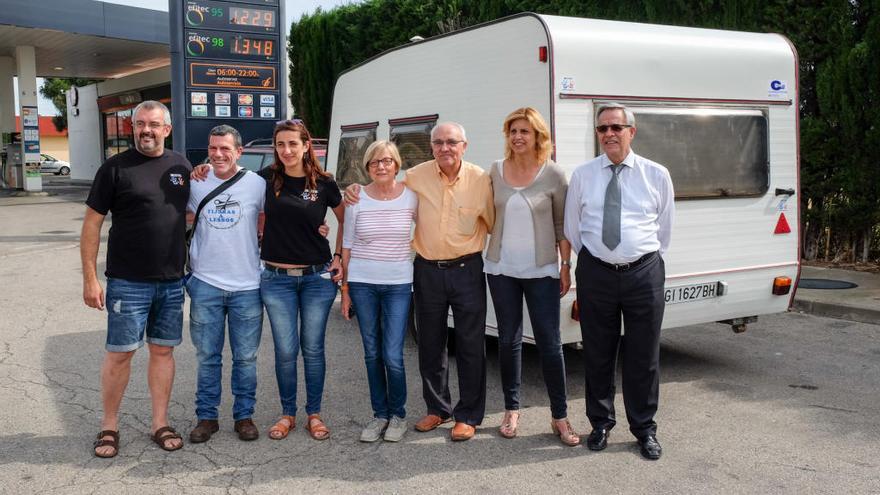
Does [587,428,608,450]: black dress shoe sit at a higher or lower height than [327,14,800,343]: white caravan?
lower

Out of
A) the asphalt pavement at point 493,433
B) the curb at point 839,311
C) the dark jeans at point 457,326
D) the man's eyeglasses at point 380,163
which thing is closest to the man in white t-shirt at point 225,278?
the asphalt pavement at point 493,433

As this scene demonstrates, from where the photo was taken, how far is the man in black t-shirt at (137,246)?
4312 millimetres

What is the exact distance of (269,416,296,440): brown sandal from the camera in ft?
15.5

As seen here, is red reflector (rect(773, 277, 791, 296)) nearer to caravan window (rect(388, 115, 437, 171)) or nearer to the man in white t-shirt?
caravan window (rect(388, 115, 437, 171))

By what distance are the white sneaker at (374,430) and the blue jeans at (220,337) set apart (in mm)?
678

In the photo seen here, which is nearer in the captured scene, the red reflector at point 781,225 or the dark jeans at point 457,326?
the dark jeans at point 457,326

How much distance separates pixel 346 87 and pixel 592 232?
149 inches

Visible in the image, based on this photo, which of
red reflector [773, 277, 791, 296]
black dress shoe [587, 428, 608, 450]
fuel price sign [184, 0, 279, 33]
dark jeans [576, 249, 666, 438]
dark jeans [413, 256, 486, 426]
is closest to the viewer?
dark jeans [576, 249, 666, 438]

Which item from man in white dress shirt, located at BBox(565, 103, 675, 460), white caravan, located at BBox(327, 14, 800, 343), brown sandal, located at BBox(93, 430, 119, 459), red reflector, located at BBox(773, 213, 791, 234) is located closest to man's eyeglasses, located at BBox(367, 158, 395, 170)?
man in white dress shirt, located at BBox(565, 103, 675, 460)

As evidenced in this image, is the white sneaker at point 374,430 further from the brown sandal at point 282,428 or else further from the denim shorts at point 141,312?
the denim shorts at point 141,312

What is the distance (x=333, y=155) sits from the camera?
788 centimetres

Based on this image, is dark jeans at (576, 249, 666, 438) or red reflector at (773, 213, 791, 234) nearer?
dark jeans at (576, 249, 666, 438)

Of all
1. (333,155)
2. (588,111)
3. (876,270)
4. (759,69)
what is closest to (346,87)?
(333,155)

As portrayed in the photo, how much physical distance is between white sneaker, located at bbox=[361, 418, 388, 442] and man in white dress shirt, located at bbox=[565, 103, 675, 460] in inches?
46.2
